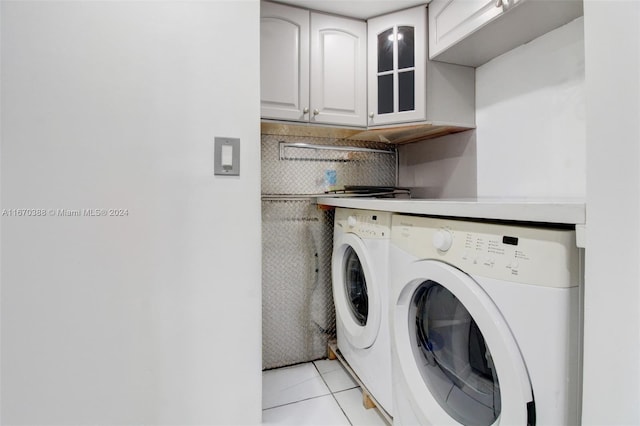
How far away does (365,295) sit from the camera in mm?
1539

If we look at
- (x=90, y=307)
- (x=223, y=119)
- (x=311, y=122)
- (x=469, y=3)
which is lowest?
(x=90, y=307)

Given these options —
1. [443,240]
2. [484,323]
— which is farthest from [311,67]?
[484,323]

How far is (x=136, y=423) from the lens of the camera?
96 centimetres

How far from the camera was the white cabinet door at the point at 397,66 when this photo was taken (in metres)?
1.58

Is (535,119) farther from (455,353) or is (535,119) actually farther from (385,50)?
Result: (455,353)

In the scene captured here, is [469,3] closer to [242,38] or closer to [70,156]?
[242,38]

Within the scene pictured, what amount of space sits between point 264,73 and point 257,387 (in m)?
1.49

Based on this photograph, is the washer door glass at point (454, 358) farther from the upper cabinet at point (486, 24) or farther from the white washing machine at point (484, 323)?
the upper cabinet at point (486, 24)

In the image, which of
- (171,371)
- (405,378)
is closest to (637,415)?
(405,378)

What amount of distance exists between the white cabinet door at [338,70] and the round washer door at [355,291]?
735 millimetres

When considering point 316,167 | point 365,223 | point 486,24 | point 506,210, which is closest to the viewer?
point 506,210

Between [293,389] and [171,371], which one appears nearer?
[171,371]

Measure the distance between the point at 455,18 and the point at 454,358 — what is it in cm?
150

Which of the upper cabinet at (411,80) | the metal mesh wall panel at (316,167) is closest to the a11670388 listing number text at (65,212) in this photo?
the metal mesh wall panel at (316,167)
